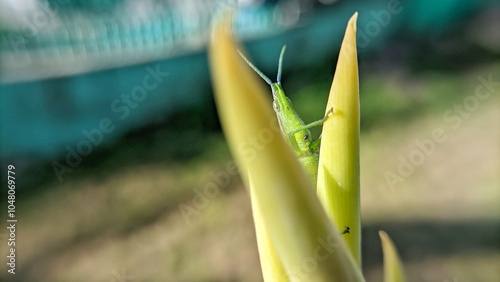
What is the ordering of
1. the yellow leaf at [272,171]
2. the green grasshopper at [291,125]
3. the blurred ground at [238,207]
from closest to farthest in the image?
the yellow leaf at [272,171], the green grasshopper at [291,125], the blurred ground at [238,207]

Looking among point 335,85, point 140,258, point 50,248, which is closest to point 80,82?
point 50,248

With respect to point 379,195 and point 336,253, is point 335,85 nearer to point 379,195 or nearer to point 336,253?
point 336,253

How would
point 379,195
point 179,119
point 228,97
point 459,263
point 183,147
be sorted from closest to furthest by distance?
point 228,97 < point 459,263 < point 379,195 < point 183,147 < point 179,119

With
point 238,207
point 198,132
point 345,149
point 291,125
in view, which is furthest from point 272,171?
point 198,132

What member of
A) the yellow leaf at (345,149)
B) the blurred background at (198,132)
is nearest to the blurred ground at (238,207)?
the blurred background at (198,132)

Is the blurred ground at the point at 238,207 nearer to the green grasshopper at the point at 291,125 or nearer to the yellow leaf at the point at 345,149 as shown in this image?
the green grasshopper at the point at 291,125

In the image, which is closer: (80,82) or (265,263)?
(265,263)

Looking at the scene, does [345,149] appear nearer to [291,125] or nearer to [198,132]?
[291,125]

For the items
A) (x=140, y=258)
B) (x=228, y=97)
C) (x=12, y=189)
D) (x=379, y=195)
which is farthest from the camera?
(x=12, y=189)
